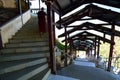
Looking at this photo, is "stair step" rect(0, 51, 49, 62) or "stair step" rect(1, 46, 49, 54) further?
"stair step" rect(1, 46, 49, 54)

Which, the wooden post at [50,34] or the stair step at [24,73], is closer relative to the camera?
the stair step at [24,73]

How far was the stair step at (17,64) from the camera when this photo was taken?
4.54 m

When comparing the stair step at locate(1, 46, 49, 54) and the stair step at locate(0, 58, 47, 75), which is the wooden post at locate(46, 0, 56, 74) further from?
the stair step at locate(1, 46, 49, 54)

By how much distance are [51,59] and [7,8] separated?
16.6 ft

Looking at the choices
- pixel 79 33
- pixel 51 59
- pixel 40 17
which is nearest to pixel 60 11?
pixel 40 17

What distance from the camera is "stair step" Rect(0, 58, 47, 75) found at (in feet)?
14.9

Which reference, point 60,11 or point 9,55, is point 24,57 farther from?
point 60,11

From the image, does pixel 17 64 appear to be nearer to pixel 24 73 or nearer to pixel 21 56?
pixel 24 73

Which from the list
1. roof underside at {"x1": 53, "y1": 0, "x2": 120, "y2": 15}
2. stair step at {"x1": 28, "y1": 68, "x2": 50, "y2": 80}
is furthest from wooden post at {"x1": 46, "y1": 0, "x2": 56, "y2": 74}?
roof underside at {"x1": 53, "y1": 0, "x2": 120, "y2": 15}

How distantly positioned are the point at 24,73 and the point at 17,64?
435 mm

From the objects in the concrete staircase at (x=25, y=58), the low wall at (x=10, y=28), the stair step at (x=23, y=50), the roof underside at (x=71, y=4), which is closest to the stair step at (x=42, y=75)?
the concrete staircase at (x=25, y=58)

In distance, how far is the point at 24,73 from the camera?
4.57 meters

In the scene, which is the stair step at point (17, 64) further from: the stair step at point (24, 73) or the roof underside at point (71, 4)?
the roof underside at point (71, 4)

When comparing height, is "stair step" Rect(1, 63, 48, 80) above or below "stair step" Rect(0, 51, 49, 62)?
below
